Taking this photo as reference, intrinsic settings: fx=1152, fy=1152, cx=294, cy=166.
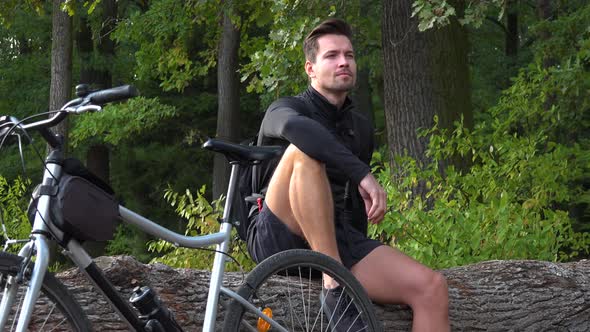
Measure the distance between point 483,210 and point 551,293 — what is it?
1683 millimetres

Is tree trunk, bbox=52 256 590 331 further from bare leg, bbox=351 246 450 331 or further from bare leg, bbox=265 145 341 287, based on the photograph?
bare leg, bbox=265 145 341 287

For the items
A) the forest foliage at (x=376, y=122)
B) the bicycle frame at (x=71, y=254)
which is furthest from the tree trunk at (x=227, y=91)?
the bicycle frame at (x=71, y=254)

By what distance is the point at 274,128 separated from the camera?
4.90 m

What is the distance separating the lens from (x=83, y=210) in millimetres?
3516

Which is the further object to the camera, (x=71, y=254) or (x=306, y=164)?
(x=306, y=164)

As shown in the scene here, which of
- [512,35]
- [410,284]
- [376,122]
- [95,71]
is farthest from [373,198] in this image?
[512,35]

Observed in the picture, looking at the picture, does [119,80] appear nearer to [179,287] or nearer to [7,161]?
[7,161]

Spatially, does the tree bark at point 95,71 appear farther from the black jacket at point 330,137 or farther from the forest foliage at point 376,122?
the black jacket at point 330,137

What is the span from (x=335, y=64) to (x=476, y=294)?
4.52 ft

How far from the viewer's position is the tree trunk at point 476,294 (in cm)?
454

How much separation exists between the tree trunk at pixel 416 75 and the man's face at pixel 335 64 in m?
5.35

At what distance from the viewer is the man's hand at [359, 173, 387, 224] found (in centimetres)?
452

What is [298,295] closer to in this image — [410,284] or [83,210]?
[410,284]

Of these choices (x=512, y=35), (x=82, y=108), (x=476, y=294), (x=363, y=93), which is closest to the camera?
(x=82, y=108)
